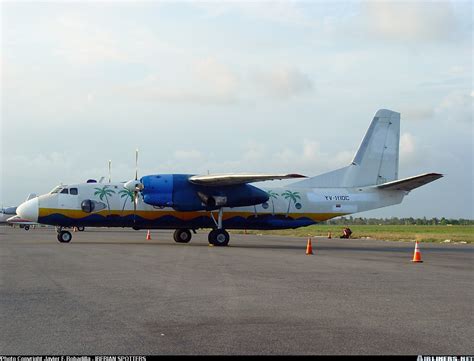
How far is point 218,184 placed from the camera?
3048 centimetres

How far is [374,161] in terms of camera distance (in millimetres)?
34438

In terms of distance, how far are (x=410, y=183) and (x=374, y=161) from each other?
11.9 ft

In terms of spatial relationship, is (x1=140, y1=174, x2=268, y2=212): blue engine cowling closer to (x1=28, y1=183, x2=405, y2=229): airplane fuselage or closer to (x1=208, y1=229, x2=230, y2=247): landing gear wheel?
(x1=28, y1=183, x2=405, y2=229): airplane fuselage

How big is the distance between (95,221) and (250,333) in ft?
78.8

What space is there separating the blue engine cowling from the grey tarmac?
38.9 ft

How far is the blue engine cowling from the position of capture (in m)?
30.1

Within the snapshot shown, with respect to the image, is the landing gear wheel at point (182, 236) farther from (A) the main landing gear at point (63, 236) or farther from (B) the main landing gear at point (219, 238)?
(A) the main landing gear at point (63, 236)

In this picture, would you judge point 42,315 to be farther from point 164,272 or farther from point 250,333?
point 164,272

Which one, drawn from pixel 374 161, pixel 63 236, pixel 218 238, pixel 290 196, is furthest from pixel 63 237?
pixel 374 161

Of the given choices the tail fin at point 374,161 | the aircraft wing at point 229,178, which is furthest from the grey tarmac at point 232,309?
the tail fin at point 374,161

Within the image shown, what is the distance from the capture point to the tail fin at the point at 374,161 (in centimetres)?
3397

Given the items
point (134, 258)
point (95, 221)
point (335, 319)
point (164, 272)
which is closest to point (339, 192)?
point (95, 221)

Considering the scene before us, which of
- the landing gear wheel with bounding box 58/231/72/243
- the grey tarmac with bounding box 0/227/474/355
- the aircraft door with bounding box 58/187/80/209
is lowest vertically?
the grey tarmac with bounding box 0/227/474/355

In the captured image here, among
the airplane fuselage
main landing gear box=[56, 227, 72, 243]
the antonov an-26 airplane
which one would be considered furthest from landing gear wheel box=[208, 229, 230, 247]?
main landing gear box=[56, 227, 72, 243]
